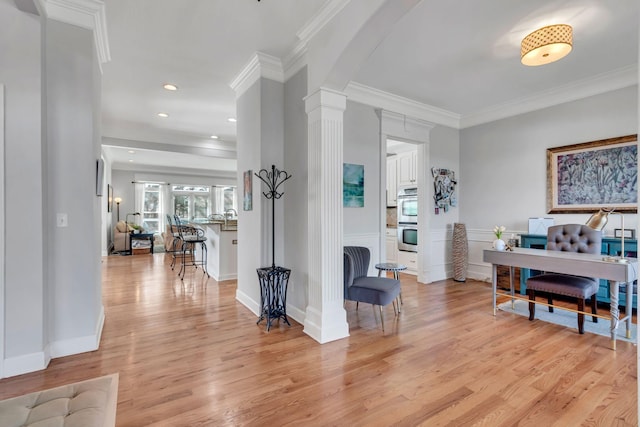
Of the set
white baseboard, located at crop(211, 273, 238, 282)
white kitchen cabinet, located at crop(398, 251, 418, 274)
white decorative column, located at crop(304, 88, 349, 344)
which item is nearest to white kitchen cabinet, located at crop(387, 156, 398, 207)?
white kitchen cabinet, located at crop(398, 251, 418, 274)

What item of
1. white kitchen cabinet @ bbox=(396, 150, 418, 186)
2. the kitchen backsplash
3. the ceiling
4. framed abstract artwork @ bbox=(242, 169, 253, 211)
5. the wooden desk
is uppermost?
the ceiling

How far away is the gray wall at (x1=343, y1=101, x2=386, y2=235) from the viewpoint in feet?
14.1

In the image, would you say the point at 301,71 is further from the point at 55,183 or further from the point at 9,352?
the point at 9,352

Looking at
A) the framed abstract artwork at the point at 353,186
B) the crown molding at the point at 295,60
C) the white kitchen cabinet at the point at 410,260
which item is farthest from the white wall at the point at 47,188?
the white kitchen cabinet at the point at 410,260

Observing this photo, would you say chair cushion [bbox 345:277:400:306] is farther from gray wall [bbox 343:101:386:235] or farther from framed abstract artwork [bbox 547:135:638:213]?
framed abstract artwork [bbox 547:135:638:213]

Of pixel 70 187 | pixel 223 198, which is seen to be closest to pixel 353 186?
pixel 70 187

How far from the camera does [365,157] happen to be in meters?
4.44

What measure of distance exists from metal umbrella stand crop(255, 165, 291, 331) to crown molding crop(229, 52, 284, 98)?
109 cm

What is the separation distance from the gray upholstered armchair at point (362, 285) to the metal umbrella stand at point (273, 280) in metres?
0.66

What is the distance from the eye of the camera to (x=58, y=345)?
250cm

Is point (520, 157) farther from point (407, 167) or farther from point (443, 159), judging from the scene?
point (407, 167)

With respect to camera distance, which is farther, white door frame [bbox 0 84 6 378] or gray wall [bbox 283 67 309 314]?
gray wall [bbox 283 67 309 314]

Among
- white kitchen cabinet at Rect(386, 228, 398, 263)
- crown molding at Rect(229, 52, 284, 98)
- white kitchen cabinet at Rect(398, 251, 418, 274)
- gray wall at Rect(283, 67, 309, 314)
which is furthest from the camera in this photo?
white kitchen cabinet at Rect(386, 228, 398, 263)

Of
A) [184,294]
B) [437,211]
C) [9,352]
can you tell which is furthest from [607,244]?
[9,352]
